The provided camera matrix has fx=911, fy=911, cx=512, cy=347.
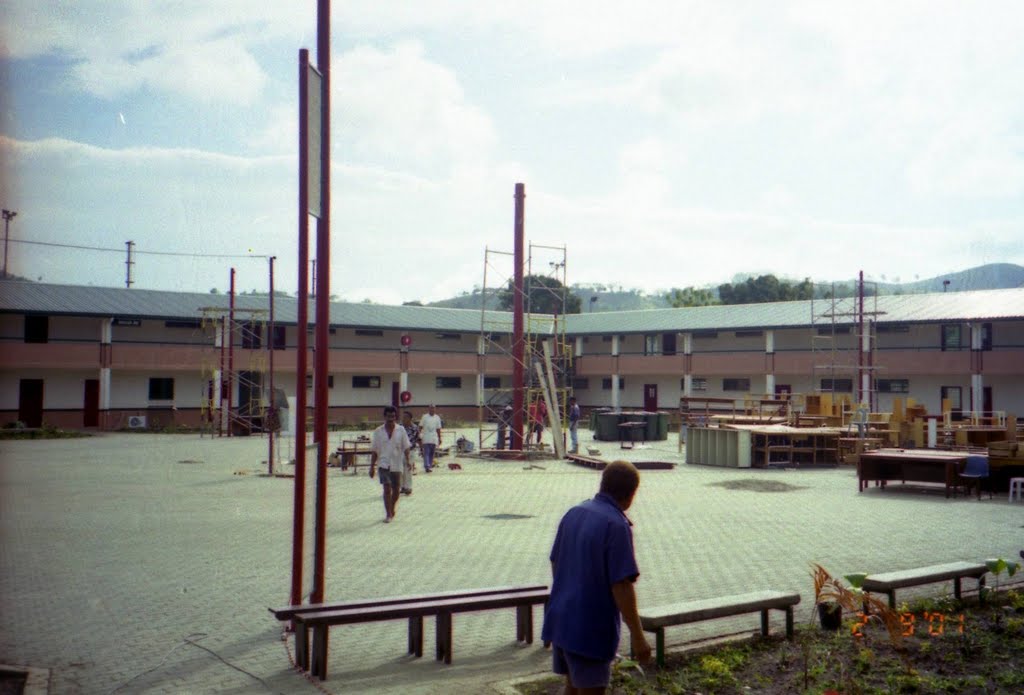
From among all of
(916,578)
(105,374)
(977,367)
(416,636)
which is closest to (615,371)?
(977,367)

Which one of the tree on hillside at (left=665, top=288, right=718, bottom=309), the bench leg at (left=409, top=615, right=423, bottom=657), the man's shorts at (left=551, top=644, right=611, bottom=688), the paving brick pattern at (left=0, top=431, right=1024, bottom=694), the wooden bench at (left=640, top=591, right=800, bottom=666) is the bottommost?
the paving brick pattern at (left=0, top=431, right=1024, bottom=694)

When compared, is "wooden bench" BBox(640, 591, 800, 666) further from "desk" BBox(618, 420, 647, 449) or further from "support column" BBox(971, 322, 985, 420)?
"support column" BBox(971, 322, 985, 420)

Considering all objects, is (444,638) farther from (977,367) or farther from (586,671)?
(977,367)

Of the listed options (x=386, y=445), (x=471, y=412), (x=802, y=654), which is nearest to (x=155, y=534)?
(x=386, y=445)

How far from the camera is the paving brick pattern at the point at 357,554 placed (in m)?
7.19

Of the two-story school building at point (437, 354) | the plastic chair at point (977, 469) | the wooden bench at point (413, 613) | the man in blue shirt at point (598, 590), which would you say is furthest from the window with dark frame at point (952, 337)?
the man in blue shirt at point (598, 590)

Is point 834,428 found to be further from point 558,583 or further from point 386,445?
point 558,583

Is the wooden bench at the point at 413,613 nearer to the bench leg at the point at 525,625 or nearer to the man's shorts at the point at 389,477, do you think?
the bench leg at the point at 525,625

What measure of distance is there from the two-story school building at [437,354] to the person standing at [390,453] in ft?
Answer: 77.1

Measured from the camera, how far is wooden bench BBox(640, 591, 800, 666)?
7000 mm

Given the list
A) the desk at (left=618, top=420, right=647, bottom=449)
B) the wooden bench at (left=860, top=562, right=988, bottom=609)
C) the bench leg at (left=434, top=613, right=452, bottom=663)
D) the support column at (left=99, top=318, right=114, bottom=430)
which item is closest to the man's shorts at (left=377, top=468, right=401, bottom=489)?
the bench leg at (left=434, top=613, right=452, bottom=663)

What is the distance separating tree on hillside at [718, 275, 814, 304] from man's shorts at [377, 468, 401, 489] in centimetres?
8506

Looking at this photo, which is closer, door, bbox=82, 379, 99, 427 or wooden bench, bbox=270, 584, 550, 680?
wooden bench, bbox=270, 584, 550, 680

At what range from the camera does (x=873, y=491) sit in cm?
2106
